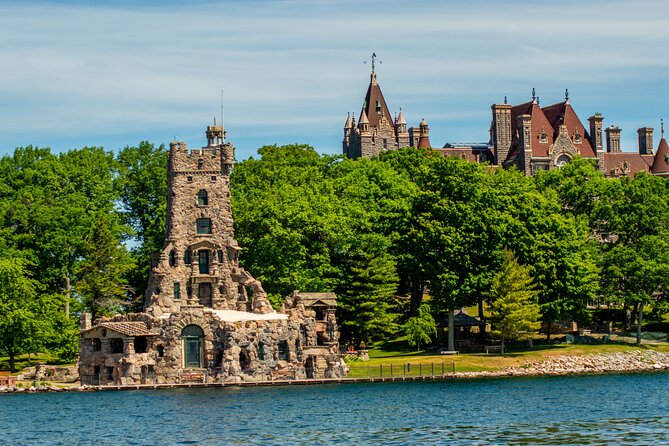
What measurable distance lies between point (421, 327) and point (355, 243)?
27.7 feet

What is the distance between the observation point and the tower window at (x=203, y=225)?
97500mm

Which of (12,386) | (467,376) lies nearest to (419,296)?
(467,376)

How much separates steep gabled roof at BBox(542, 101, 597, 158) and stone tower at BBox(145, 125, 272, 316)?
219 feet

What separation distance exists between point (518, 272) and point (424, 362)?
371 inches

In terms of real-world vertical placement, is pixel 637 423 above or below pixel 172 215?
below

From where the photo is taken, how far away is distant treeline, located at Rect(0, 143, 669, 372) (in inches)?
3942

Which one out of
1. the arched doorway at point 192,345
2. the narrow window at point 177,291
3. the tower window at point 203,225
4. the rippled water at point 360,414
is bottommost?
the rippled water at point 360,414

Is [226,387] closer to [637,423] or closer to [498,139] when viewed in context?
[637,423]

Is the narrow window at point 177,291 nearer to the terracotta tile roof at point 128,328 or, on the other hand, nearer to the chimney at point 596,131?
the terracotta tile roof at point 128,328

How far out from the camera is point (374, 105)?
565 feet

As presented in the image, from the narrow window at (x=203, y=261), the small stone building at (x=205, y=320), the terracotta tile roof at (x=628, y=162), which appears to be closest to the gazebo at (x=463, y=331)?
the small stone building at (x=205, y=320)

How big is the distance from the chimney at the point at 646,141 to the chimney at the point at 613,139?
12.9 ft

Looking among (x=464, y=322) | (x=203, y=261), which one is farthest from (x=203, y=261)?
(x=464, y=322)

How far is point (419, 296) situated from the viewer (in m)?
109
